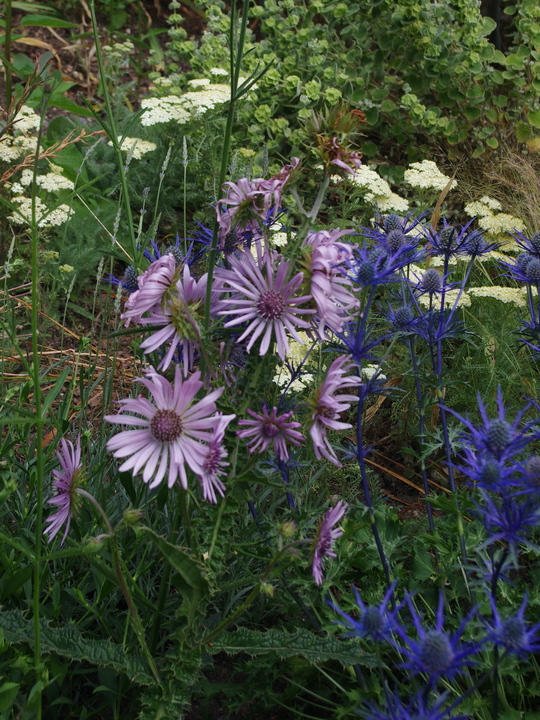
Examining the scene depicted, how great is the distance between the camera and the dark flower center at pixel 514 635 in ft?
2.87

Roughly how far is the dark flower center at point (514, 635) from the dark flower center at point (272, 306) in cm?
54

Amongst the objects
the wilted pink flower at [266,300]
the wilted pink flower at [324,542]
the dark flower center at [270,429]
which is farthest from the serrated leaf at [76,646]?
the wilted pink flower at [266,300]

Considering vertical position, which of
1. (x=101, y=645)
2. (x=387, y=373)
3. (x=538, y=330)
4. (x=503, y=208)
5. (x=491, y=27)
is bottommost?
(x=387, y=373)

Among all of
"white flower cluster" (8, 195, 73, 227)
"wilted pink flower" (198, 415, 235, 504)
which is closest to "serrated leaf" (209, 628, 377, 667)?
"wilted pink flower" (198, 415, 235, 504)

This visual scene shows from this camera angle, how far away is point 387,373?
8.46 feet

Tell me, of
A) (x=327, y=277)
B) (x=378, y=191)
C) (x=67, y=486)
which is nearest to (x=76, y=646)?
(x=67, y=486)

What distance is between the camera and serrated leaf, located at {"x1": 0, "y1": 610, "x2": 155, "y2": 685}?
113 centimetres

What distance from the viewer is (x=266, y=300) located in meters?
1.09

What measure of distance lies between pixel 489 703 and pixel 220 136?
8.61 ft

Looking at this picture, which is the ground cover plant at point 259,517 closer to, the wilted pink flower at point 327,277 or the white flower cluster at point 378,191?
the wilted pink flower at point 327,277

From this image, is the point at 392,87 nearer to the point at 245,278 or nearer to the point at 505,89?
the point at 505,89

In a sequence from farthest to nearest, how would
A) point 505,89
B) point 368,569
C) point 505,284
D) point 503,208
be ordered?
1. point 505,89
2. point 503,208
3. point 505,284
4. point 368,569

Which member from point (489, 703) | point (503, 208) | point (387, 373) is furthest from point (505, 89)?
point (489, 703)

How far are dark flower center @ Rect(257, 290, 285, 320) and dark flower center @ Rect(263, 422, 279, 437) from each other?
166 mm
